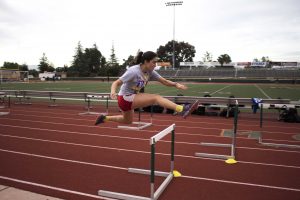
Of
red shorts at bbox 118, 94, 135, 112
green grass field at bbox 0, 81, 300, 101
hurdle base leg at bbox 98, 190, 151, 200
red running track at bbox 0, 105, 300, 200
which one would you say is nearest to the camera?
hurdle base leg at bbox 98, 190, 151, 200

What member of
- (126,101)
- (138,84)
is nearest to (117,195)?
(126,101)

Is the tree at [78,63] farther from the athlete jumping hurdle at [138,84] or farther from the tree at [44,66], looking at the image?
the athlete jumping hurdle at [138,84]

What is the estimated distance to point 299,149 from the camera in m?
6.90

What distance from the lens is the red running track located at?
4418mm

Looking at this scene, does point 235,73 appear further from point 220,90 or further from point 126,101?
point 126,101

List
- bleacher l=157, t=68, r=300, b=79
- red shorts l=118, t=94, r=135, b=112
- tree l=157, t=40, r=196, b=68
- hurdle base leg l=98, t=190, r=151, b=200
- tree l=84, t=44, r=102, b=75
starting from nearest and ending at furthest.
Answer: hurdle base leg l=98, t=190, r=151, b=200, red shorts l=118, t=94, r=135, b=112, bleacher l=157, t=68, r=300, b=79, tree l=84, t=44, r=102, b=75, tree l=157, t=40, r=196, b=68

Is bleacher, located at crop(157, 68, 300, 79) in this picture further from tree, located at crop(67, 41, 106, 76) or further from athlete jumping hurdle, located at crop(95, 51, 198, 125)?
athlete jumping hurdle, located at crop(95, 51, 198, 125)

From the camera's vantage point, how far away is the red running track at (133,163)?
4.42 metres

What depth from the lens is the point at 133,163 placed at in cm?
577

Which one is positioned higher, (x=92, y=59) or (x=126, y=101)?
(x=92, y=59)

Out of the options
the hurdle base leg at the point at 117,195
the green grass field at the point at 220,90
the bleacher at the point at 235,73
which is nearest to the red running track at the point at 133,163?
the hurdle base leg at the point at 117,195

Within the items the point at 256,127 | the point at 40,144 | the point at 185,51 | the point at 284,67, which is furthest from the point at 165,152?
the point at 185,51

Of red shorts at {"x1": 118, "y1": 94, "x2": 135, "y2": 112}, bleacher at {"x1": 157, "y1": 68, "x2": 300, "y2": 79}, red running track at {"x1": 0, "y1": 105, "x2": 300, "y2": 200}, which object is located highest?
bleacher at {"x1": 157, "y1": 68, "x2": 300, "y2": 79}

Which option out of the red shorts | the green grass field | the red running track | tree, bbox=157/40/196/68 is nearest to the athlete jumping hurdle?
the red shorts
